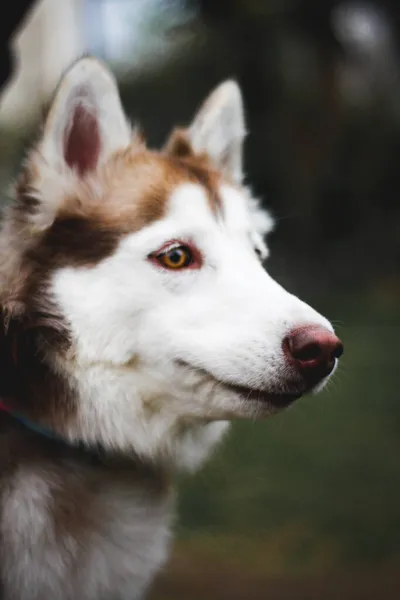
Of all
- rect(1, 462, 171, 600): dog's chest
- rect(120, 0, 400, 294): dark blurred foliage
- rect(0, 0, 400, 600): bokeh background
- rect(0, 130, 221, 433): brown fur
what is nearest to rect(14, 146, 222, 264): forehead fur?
rect(0, 130, 221, 433): brown fur

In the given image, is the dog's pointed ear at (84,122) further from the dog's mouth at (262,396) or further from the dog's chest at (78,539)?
the dog's chest at (78,539)

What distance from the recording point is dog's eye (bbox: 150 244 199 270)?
1942mm

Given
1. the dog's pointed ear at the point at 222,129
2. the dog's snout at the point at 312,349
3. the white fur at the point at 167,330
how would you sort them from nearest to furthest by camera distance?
the dog's snout at the point at 312,349 < the white fur at the point at 167,330 < the dog's pointed ear at the point at 222,129

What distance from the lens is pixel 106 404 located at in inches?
77.6

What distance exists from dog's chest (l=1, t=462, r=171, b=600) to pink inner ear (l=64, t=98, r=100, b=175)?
3.09 feet

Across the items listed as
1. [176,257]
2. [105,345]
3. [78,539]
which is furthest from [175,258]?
[78,539]

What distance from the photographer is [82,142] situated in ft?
6.96

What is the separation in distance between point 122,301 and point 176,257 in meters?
0.20

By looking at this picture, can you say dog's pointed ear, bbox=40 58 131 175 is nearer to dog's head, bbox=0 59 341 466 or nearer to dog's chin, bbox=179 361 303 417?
dog's head, bbox=0 59 341 466

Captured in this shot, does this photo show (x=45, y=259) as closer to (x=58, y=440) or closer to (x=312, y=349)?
(x=58, y=440)

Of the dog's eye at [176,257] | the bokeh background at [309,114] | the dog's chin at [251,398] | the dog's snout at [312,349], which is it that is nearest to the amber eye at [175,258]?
the dog's eye at [176,257]

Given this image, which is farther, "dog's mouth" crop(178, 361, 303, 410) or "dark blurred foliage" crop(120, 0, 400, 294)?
"dark blurred foliage" crop(120, 0, 400, 294)

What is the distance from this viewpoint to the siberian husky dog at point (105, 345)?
73.6 inches

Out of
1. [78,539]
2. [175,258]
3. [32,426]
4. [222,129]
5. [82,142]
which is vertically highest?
[222,129]
